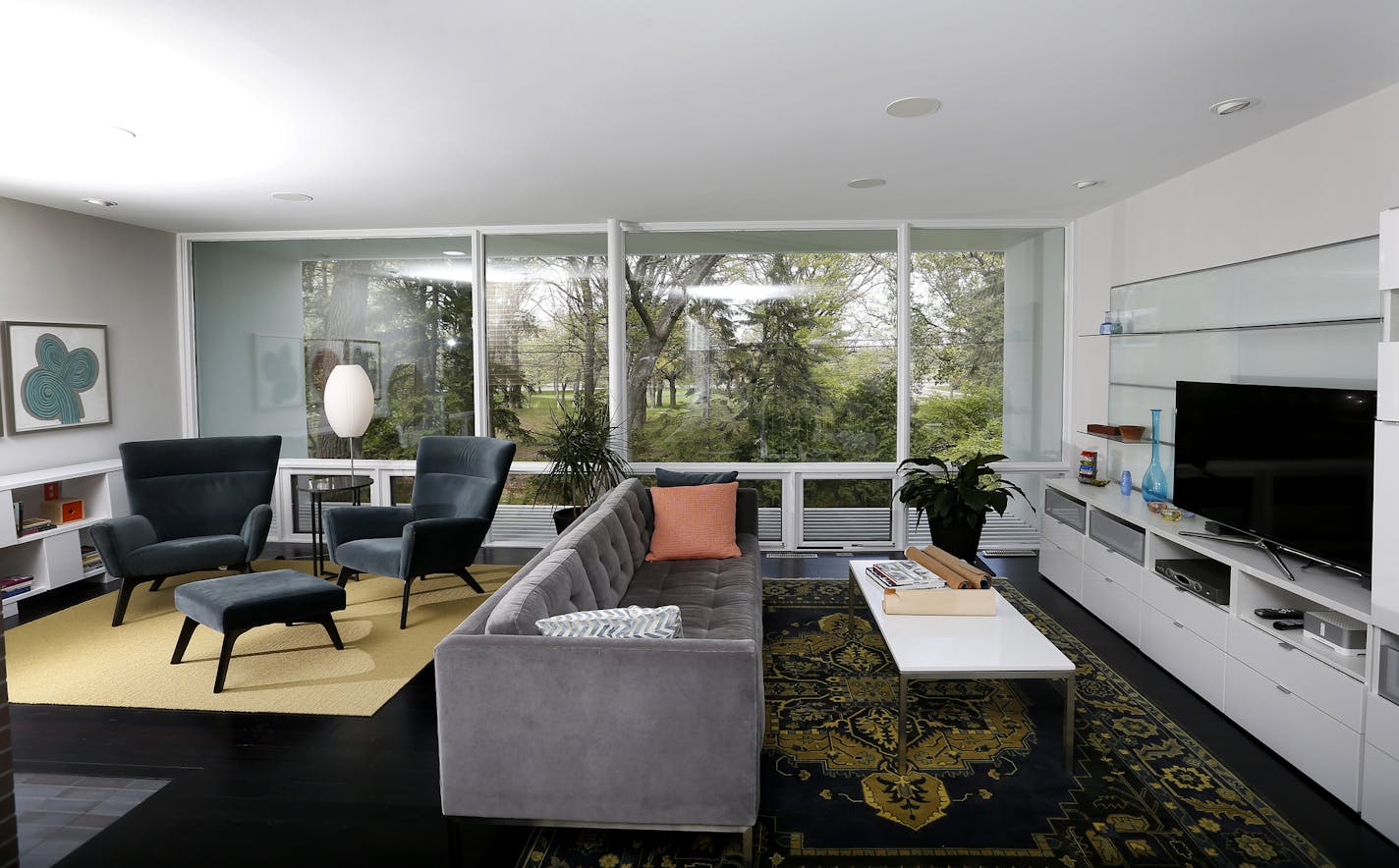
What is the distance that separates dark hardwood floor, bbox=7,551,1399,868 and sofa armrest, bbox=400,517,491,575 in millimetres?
787

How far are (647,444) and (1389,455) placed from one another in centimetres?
439

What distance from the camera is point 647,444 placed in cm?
609

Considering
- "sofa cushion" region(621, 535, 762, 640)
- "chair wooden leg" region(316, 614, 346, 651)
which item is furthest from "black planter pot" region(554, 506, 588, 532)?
"chair wooden leg" region(316, 614, 346, 651)

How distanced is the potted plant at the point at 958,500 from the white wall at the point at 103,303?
18.2 feet

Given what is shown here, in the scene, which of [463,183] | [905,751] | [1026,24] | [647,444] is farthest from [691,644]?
[647,444]

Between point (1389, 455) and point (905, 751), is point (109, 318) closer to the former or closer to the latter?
point (905, 751)

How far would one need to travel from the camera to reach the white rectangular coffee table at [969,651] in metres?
2.75

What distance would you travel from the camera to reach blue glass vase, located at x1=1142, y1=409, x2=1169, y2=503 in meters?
4.34

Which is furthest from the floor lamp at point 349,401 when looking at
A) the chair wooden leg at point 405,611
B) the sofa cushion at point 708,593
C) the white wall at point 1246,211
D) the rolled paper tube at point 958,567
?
the white wall at point 1246,211

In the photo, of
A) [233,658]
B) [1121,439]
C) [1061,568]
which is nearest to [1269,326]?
[1121,439]

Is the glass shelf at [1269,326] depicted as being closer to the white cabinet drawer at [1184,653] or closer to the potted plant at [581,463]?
the white cabinet drawer at [1184,653]

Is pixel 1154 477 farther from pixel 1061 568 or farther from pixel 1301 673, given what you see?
pixel 1301 673

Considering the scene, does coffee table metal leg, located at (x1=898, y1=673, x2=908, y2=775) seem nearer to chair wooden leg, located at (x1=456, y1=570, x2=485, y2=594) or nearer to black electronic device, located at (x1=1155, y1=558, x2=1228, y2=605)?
black electronic device, located at (x1=1155, y1=558, x2=1228, y2=605)

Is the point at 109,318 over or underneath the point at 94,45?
underneath
